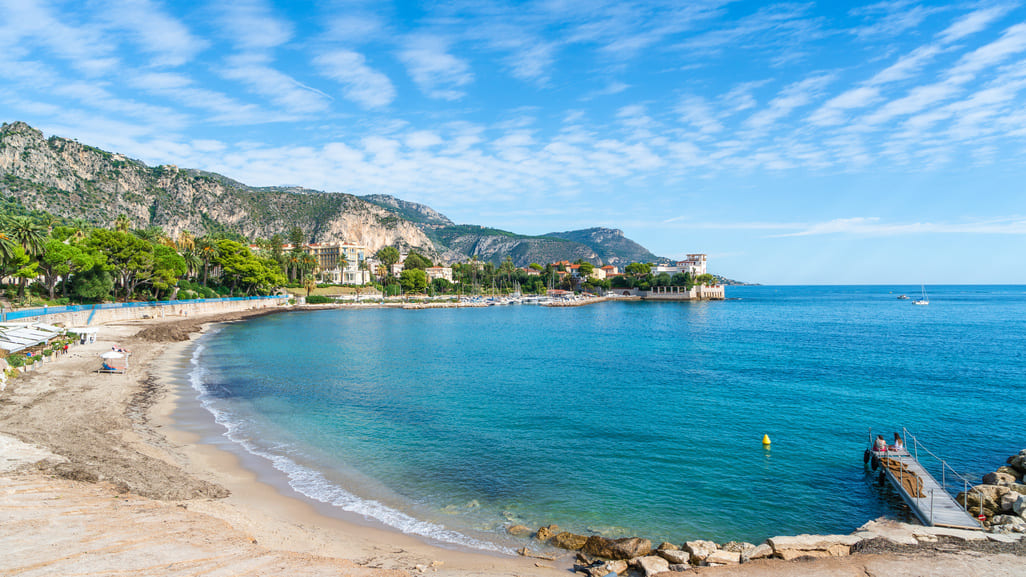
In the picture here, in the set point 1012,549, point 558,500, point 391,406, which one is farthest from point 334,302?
point 1012,549

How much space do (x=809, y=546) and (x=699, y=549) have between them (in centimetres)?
236

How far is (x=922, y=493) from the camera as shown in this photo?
13805 mm

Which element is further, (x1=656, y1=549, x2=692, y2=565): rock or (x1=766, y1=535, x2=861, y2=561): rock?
(x1=766, y1=535, x2=861, y2=561): rock

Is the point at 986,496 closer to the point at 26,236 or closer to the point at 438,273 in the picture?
the point at 26,236

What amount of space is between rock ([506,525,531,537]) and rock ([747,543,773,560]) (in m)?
4.70

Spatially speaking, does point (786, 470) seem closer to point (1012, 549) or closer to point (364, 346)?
point (1012, 549)

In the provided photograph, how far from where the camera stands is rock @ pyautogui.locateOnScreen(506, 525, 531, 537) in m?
12.1

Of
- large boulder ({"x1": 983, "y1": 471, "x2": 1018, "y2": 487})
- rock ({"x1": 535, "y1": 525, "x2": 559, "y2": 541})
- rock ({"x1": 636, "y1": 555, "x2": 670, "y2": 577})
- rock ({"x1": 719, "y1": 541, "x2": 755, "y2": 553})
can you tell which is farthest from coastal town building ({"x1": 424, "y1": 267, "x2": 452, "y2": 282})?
rock ({"x1": 636, "y1": 555, "x2": 670, "y2": 577})

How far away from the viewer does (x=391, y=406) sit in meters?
24.9

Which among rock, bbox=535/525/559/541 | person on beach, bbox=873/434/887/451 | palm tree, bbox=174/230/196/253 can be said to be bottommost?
rock, bbox=535/525/559/541

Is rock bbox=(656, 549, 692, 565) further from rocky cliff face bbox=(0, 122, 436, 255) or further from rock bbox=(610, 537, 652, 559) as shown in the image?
rocky cliff face bbox=(0, 122, 436, 255)

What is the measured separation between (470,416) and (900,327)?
6907cm

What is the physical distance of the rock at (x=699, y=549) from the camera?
1017 cm

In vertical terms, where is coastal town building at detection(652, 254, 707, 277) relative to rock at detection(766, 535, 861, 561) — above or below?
above
